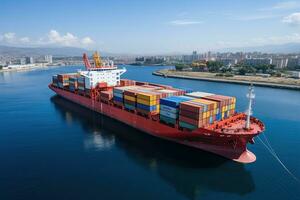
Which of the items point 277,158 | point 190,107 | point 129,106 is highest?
point 190,107

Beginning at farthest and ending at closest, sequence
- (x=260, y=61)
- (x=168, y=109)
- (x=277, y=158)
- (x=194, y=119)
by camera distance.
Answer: (x=260, y=61)
(x=168, y=109)
(x=277, y=158)
(x=194, y=119)

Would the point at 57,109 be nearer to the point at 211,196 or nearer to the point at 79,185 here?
the point at 79,185

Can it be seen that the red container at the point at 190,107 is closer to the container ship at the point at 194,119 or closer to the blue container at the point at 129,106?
the container ship at the point at 194,119

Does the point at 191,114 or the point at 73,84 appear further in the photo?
the point at 73,84

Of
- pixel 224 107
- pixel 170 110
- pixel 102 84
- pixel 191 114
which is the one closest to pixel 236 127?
pixel 224 107

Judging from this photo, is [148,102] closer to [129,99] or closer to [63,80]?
[129,99]

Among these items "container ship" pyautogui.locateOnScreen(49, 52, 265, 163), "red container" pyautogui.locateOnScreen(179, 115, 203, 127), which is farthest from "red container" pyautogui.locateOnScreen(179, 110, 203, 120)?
"red container" pyautogui.locateOnScreen(179, 115, 203, 127)

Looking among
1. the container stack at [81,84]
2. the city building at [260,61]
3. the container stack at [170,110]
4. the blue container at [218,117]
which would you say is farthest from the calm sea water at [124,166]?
the city building at [260,61]

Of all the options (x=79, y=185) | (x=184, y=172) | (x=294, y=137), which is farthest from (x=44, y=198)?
(x=294, y=137)
